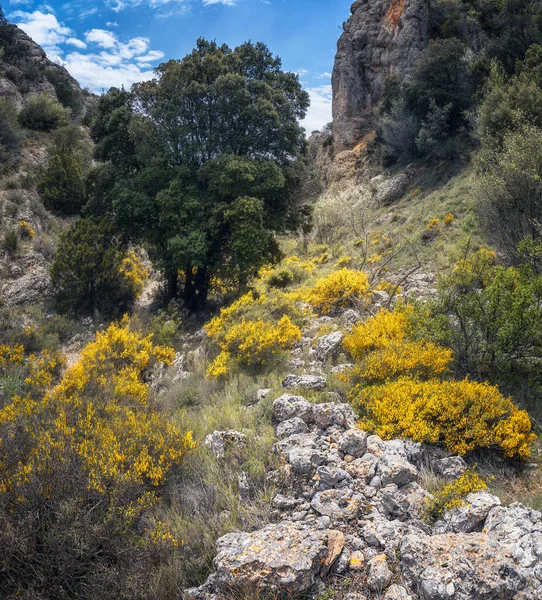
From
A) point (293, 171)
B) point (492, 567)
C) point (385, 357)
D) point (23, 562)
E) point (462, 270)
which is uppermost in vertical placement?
point (293, 171)

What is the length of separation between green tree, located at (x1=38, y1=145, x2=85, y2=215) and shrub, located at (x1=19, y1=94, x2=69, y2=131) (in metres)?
6.17

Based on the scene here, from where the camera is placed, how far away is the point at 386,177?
2144 cm

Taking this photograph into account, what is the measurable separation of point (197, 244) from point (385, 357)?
7088mm

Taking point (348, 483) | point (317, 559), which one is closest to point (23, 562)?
point (317, 559)

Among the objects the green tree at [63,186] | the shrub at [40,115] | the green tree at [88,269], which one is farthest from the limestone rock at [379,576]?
the shrub at [40,115]

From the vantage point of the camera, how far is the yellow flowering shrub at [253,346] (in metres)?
7.10

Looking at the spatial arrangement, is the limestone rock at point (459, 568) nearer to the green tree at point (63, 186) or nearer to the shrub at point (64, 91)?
the green tree at point (63, 186)

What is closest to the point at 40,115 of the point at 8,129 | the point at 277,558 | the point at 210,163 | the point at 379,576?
the point at 8,129

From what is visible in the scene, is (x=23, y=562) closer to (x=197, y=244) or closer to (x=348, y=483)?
(x=348, y=483)

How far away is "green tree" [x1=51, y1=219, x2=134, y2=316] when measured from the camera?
38.6 ft

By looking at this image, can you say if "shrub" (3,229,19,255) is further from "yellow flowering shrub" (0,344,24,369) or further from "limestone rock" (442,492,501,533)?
"limestone rock" (442,492,501,533)

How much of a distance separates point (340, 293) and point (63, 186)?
12594 millimetres

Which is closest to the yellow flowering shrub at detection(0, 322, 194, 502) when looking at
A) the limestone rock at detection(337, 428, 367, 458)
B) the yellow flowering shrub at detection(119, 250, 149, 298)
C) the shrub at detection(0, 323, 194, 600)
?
Result: the shrub at detection(0, 323, 194, 600)

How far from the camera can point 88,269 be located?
11.9 metres
